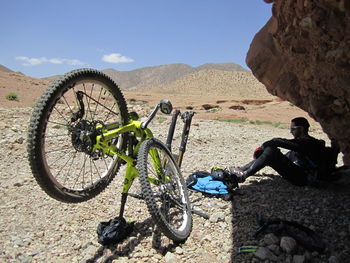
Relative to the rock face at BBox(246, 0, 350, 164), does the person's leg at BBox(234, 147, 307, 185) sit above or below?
below

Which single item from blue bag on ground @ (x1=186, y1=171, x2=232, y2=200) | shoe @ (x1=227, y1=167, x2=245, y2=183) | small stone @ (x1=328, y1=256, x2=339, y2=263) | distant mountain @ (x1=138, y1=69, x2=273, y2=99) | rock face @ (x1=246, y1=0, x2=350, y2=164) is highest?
distant mountain @ (x1=138, y1=69, x2=273, y2=99)

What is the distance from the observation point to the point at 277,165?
13.7 feet

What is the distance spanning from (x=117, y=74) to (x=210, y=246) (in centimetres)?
15246

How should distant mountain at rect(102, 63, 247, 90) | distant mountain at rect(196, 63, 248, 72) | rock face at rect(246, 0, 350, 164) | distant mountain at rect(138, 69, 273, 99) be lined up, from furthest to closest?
distant mountain at rect(196, 63, 248, 72), distant mountain at rect(102, 63, 247, 90), distant mountain at rect(138, 69, 273, 99), rock face at rect(246, 0, 350, 164)

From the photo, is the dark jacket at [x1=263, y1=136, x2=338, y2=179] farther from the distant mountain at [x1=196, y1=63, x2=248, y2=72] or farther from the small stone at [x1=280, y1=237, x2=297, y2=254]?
the distant mountain at [x1=196, y1=63, x2=248, y2=72]

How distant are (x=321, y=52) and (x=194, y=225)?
7.39 ft

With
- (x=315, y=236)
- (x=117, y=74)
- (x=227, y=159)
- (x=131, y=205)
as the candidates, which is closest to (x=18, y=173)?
(x=131, y=205)

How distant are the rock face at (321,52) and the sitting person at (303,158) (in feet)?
2.38

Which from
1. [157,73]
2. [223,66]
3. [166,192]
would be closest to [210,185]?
[166,192]

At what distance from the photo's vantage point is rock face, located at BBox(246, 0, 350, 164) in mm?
2057

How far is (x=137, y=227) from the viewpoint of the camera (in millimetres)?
3445

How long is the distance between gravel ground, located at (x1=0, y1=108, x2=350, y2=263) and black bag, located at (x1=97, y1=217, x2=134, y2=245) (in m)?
0.07

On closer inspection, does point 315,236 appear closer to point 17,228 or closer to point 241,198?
point 241,198

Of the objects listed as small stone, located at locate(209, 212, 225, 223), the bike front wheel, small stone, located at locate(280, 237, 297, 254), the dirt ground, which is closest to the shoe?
small stone, located at locate(209, 212, 225, 223)
